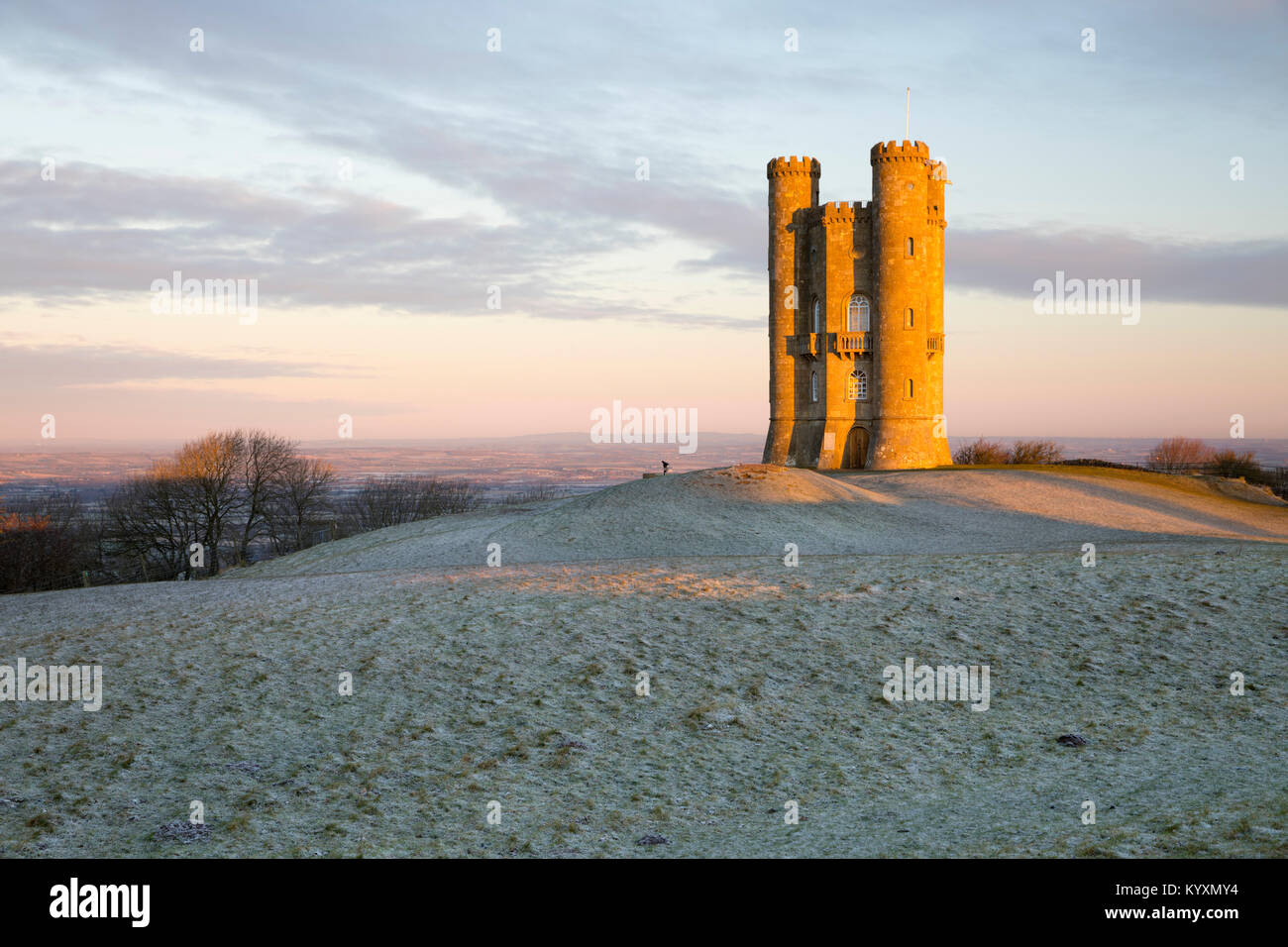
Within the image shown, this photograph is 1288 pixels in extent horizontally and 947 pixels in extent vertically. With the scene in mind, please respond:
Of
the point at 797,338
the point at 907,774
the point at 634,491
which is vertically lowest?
the point at 907,774

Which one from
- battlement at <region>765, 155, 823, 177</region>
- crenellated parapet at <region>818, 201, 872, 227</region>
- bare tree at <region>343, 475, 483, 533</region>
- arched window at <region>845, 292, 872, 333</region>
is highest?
battlement at <region>765, 155, 823, 177</region>

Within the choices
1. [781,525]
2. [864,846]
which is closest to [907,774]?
[864,846]

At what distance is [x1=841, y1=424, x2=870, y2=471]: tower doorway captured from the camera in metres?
55.0

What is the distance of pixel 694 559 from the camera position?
21797mm

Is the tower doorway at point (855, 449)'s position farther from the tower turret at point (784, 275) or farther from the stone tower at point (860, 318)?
the tower turret at point (784, 275)

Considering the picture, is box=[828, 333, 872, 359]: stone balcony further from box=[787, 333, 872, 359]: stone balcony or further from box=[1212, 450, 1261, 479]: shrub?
box=[1212, 450, 1261, 479]: shrub

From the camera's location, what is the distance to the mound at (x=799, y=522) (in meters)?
26.2

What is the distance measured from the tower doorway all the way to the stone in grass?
48.4m

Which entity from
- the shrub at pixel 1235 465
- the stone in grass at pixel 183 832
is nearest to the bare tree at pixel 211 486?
the stone in grass at pixel 183 832

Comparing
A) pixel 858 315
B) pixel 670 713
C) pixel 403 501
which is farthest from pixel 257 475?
pixel 670 713

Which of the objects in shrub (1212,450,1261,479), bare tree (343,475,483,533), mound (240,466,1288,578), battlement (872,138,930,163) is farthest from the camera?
bare tree (343,475,483,533)

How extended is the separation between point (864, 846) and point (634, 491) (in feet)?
81.7

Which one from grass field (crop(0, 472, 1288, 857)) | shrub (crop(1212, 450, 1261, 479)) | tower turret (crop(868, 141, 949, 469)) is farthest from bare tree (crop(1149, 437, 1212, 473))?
grass field (crop(0, 472, 1288, 857))
